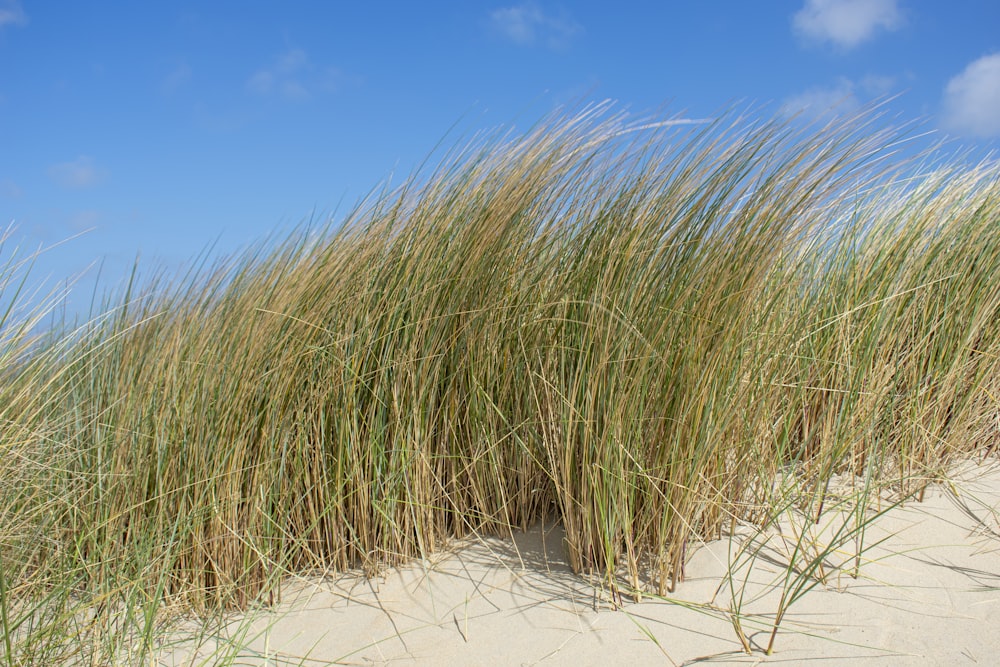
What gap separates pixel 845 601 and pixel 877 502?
58cm

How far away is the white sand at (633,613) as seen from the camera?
6.48 feet

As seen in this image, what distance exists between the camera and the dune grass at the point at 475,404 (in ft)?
6.85

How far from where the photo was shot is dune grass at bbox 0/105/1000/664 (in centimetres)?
209

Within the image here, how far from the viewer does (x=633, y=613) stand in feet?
6.84

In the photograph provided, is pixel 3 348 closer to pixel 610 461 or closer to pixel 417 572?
pixel 417 572

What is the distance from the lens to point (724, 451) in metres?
2.15

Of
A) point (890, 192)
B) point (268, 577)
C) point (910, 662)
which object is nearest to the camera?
point (910, 662)

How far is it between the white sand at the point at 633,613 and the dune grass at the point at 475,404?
9 cm

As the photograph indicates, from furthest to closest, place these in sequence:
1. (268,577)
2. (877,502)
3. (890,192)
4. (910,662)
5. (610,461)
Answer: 1. (890,192)
2. (877,502)
3. (268,577)
4. (610,461)
5. (910,662)

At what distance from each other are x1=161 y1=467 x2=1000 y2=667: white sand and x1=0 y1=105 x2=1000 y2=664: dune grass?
0.09m

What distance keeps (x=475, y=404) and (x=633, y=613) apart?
2.50ft

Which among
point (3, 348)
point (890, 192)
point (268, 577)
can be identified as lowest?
point (268, 577)

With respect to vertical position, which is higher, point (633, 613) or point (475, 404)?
point (475, 404)

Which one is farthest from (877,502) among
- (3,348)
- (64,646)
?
(3,348)
